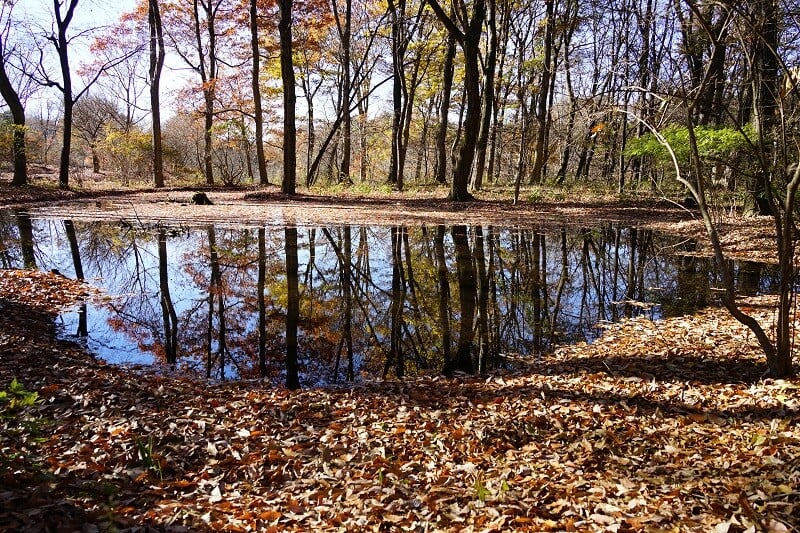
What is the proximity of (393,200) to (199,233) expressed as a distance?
9486 mm

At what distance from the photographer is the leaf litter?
297 cm

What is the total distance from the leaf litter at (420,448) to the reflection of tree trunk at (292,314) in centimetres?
42

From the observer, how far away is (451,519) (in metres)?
3.04

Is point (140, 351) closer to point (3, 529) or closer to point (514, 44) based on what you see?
point (3, 529)

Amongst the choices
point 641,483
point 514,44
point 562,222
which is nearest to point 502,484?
point 641,483

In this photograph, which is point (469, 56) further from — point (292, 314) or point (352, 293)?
point (292, 314)

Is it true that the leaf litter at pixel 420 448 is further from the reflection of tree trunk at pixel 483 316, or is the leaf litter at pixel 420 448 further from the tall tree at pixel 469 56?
the tall tree at pixel 469 56

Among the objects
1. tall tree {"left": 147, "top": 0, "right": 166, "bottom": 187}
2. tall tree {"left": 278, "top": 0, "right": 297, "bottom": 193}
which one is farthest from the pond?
tall tree {"left": 147, "top": 0, "right": 166, "bottom": 187}

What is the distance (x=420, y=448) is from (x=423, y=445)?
5cm

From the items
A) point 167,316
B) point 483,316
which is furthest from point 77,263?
point 483,316

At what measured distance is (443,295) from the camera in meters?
8.70

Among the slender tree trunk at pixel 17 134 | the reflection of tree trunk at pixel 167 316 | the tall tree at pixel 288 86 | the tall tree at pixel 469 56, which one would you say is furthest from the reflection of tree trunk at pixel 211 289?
the slender tree trunk at pixel 17 134

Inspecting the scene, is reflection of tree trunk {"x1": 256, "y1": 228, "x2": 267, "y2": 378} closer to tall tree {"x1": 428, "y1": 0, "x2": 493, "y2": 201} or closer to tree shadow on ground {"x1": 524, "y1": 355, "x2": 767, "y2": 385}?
tree shadow on ground {"x1": 524, "y1": 355, "x2": 767, "y2": 385}

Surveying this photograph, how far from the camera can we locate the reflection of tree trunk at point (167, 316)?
648cm
